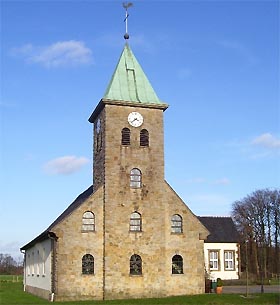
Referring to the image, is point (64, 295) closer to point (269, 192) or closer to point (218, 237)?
point (218, 237)

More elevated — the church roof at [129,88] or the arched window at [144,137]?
the church roof at [129,88]

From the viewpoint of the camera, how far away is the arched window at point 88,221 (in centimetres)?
3394

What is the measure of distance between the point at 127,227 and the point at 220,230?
29.9 m

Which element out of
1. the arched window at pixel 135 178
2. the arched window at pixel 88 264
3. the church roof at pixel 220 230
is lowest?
the arched window at pixel 88 264

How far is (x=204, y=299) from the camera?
31281 millimetres

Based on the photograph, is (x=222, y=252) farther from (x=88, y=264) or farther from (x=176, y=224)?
(x=88, y=264)

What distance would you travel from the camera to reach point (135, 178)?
117 ft

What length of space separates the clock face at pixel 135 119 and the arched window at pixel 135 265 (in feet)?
30.4

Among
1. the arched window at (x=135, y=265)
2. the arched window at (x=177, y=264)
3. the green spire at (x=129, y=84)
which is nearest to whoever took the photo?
the arched window at (x=135, y=265)

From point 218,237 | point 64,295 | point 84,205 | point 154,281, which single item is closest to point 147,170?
point 84,205

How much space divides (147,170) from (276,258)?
Answer: 4595cm

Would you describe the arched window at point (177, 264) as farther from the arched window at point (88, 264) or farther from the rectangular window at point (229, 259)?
the rectangular window at point (229, 259)

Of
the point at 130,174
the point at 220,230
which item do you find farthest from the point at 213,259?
the point at 130,174

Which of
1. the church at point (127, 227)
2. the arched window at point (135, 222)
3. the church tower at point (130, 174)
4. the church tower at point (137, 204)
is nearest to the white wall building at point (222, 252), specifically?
the church at point (127, 227)
